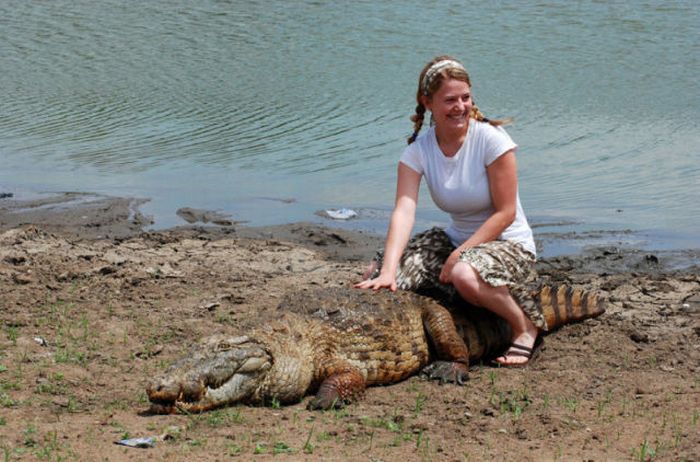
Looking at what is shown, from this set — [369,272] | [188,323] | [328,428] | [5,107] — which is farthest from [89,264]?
[5,107]

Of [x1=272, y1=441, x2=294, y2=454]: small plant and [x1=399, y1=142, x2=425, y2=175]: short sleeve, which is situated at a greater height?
[x1=399, y1=142, x2=425, y2=175]: short sleeve

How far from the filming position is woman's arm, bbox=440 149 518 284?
5.16m

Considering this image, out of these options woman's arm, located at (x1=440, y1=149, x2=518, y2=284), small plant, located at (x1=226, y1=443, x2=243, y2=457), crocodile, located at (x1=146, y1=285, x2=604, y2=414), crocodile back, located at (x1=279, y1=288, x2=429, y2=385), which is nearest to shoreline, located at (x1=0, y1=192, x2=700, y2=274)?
crocodile, located at (x1=146, y1=285, x2=604, y2=414)

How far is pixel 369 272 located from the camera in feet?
18.6

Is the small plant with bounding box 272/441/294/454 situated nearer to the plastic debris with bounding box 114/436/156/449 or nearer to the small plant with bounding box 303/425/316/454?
the small plant with bounding box 303/425/316/454

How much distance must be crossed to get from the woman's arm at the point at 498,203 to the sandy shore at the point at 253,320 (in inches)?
25.9

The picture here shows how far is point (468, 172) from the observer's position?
5.25 metres

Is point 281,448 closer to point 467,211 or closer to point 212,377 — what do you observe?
point 212,377

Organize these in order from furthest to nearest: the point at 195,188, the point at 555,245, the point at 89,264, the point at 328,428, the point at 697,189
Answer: the point at 195,188
the point at 697,189
the point at 555,245
the point at 89,264
the point at 328,428

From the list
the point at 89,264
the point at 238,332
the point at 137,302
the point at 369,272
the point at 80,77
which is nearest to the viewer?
the point at 238,332

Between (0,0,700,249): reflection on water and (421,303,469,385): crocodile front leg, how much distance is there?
3314 mm

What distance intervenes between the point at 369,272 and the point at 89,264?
240 cm

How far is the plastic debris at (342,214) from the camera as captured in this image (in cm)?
881

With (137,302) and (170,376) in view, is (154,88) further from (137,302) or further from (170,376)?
(170,376)
